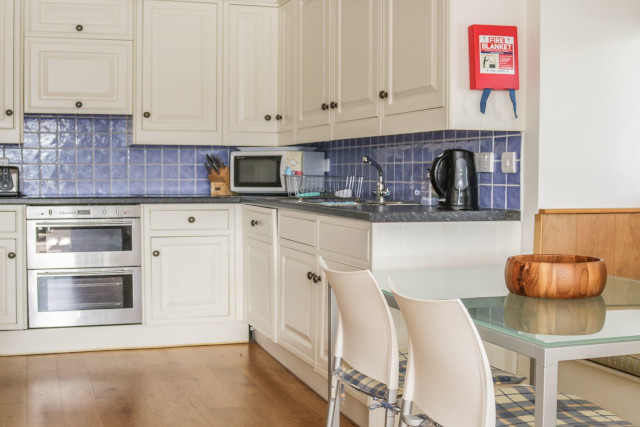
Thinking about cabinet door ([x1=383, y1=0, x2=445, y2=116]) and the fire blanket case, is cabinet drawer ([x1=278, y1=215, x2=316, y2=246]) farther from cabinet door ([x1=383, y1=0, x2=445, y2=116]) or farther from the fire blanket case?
the fire blanket case

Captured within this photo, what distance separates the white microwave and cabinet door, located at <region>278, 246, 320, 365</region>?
3.02 ft

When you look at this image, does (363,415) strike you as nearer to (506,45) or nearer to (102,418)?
(102,418)

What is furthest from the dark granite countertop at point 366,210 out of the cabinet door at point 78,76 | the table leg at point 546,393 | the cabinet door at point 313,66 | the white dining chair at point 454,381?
the table leg at point 546,393

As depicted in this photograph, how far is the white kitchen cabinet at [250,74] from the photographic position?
471 cm

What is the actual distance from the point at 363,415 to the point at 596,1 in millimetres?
1836

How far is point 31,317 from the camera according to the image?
4.24m

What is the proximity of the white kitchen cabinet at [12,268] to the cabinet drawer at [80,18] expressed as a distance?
1.08m

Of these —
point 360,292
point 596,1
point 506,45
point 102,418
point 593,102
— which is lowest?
point 102,418

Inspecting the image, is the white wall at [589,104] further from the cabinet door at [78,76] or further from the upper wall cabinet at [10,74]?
the upper wall cabinet at [10,74]

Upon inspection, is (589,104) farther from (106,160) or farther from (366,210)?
(106,160)

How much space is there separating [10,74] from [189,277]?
1.55 metres

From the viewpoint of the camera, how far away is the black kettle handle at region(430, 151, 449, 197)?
304 centimetres

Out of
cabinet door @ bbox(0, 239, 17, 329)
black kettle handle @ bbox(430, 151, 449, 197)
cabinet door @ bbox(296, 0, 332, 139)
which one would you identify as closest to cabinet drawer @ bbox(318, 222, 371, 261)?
black kettle handle @ bbox(430, 151, 449, 197)

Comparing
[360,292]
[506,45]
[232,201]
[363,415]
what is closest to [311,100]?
[232,201]
